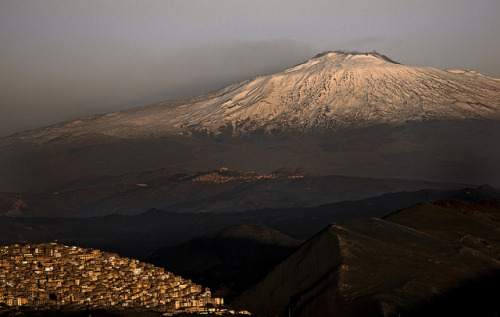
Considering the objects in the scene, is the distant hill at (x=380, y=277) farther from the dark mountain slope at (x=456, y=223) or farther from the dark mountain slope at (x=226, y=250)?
the dark mountain slope at (x=226, y=250)

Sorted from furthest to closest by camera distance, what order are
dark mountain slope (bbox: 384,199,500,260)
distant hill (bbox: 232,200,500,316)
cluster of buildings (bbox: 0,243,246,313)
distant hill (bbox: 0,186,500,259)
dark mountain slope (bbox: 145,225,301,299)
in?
distant hill (bbox: 0,186,500,259) < dark mountain slope (bbox: 145,225,301,299) < dark mountain slope (bbox: 384,199,500,260) < distant hill (bbox: 232,200,500,316) < cluster of buildings (bbox: 0,243,246,313)

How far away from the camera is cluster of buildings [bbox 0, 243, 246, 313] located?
27.8m

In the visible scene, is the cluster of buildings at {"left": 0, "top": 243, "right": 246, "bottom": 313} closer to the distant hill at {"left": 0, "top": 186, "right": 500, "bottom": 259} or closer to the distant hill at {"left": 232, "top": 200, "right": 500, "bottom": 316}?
the distant hill at {"left": 232, "top": 200, "right": 500, "bottom": 316}

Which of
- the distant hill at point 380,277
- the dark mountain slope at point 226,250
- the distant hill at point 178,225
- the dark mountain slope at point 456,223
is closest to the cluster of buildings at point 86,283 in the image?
the distant hill at point 380,277

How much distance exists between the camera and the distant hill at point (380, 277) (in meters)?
33.7

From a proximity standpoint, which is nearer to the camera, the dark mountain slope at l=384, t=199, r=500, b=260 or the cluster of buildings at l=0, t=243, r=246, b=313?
the cluster of buildings at l=0, t=243, r=246, b=313

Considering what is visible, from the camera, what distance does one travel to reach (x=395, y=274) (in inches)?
1437

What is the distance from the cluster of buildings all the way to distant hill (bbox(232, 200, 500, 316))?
16.9 ft

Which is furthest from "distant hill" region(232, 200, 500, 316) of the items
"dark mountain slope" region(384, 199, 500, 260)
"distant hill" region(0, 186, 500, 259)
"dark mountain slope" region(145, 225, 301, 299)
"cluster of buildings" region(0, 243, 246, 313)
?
"distant hill" region(0, 186, 500, 259)

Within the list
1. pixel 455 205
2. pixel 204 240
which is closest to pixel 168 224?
pixel 204 240

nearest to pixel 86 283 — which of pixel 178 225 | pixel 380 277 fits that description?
pixel 380 277

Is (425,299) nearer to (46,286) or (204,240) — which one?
(46,286)

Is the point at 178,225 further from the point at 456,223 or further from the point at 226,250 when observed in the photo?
the point at 456,223

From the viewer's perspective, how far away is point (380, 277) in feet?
120
